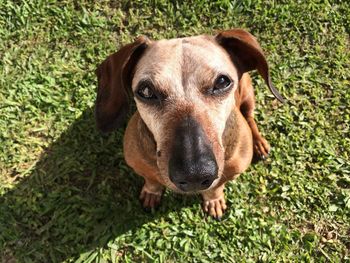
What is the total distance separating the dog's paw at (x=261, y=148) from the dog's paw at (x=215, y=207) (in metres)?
0.66

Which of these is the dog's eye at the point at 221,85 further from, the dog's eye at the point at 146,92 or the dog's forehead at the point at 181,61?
the dog's eye at the point at 146,92

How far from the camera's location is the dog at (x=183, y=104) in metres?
3.20

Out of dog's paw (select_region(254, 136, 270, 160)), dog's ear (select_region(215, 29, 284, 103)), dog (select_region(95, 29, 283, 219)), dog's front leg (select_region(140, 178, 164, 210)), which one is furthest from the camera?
dog's paw (select_region(254, 136, 270, 160))

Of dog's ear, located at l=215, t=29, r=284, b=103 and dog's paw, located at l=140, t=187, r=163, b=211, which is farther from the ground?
dog's ear, located at l=215, t=29, r=284, b=103

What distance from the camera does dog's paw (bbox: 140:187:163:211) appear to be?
15.7ft

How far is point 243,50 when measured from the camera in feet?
12.3

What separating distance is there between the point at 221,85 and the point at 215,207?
5.61 ft

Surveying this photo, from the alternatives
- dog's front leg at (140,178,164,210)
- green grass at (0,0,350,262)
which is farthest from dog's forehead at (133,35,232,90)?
green grass at (0,0,350,262)

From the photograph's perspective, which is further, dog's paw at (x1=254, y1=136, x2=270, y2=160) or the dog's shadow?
dog's paw at (x1=254, y1=136, x2=270, y2=160)

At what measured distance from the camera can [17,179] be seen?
5066mm

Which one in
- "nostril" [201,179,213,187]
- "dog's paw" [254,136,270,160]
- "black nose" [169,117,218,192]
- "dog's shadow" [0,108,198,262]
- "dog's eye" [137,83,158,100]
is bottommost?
"dog's shadow" [0,108,198,262]

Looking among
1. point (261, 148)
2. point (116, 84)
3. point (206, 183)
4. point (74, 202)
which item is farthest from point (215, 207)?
point (116, 84)

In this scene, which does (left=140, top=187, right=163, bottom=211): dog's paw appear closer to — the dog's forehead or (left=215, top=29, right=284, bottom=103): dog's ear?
the dog's forehead

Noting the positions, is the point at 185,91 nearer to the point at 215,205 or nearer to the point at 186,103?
the point at 186,103
